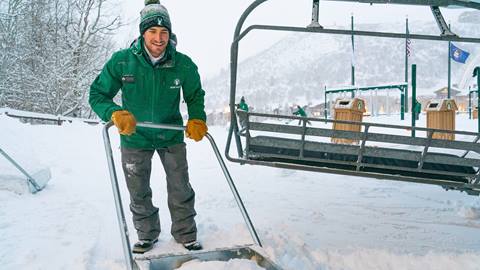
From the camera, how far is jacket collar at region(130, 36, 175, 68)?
3422 mm

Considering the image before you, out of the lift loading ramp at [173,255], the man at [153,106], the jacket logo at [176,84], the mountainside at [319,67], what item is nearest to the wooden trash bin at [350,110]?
the man at [153,106]

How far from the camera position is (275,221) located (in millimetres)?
4516

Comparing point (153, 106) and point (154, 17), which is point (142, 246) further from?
point (154, 17)

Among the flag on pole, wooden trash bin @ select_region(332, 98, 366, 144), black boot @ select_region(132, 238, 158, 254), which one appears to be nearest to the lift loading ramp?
black boot @ select_region(132, 238, 158, 254)

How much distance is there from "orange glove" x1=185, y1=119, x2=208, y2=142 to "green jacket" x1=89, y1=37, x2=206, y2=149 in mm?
214

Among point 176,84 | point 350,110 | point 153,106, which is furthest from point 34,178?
point 350,110

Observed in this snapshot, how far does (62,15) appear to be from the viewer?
2647 cm

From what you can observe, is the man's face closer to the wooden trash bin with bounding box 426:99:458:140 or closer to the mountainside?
the wooden trash bin with bounding box 426:99:458:140

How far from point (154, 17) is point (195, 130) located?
0.82 m

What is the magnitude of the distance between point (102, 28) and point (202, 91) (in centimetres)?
2581

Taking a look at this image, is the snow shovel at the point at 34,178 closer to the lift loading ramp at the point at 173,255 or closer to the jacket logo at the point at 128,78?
the jacket logo at the point at 128,78

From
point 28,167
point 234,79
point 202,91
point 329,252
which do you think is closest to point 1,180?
point 28,167

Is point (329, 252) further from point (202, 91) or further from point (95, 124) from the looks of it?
point (95, 124)

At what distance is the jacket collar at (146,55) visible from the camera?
3.42 metres
